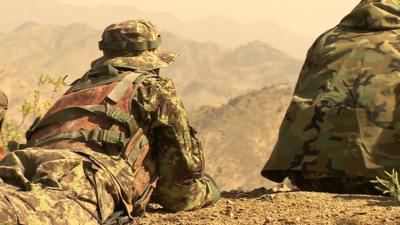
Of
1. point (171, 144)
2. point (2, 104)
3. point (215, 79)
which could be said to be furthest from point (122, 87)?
point (215, 79)

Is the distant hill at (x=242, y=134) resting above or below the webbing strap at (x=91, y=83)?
below

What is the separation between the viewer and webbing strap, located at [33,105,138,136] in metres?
3.63

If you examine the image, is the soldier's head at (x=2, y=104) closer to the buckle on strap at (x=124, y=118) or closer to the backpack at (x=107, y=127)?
the backpack at (x=107, y=127)

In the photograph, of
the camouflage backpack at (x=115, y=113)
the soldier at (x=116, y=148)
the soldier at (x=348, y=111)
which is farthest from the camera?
the soldier at (x=348, y=111)

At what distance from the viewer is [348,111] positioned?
4395mm

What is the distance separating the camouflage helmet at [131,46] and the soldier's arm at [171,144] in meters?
0.21

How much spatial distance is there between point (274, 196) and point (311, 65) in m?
1.10

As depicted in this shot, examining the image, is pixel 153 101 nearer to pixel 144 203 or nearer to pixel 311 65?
Result: pixel 144 203

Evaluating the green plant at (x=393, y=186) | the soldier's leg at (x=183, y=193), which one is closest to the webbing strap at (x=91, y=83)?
the soldier's leg at (x=183, y=193)

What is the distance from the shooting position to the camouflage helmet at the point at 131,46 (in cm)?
399

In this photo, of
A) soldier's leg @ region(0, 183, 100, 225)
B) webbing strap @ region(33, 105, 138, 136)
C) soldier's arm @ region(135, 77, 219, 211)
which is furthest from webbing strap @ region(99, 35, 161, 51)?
soldier's leg @ region(0, 183, 100, 225)

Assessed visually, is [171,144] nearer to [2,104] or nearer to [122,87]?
[122,87]

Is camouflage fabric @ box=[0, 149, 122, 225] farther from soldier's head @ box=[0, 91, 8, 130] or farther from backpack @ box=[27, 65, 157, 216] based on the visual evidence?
soldier's head @ box=[0, 91, 8, 130]

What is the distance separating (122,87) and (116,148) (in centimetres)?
37
